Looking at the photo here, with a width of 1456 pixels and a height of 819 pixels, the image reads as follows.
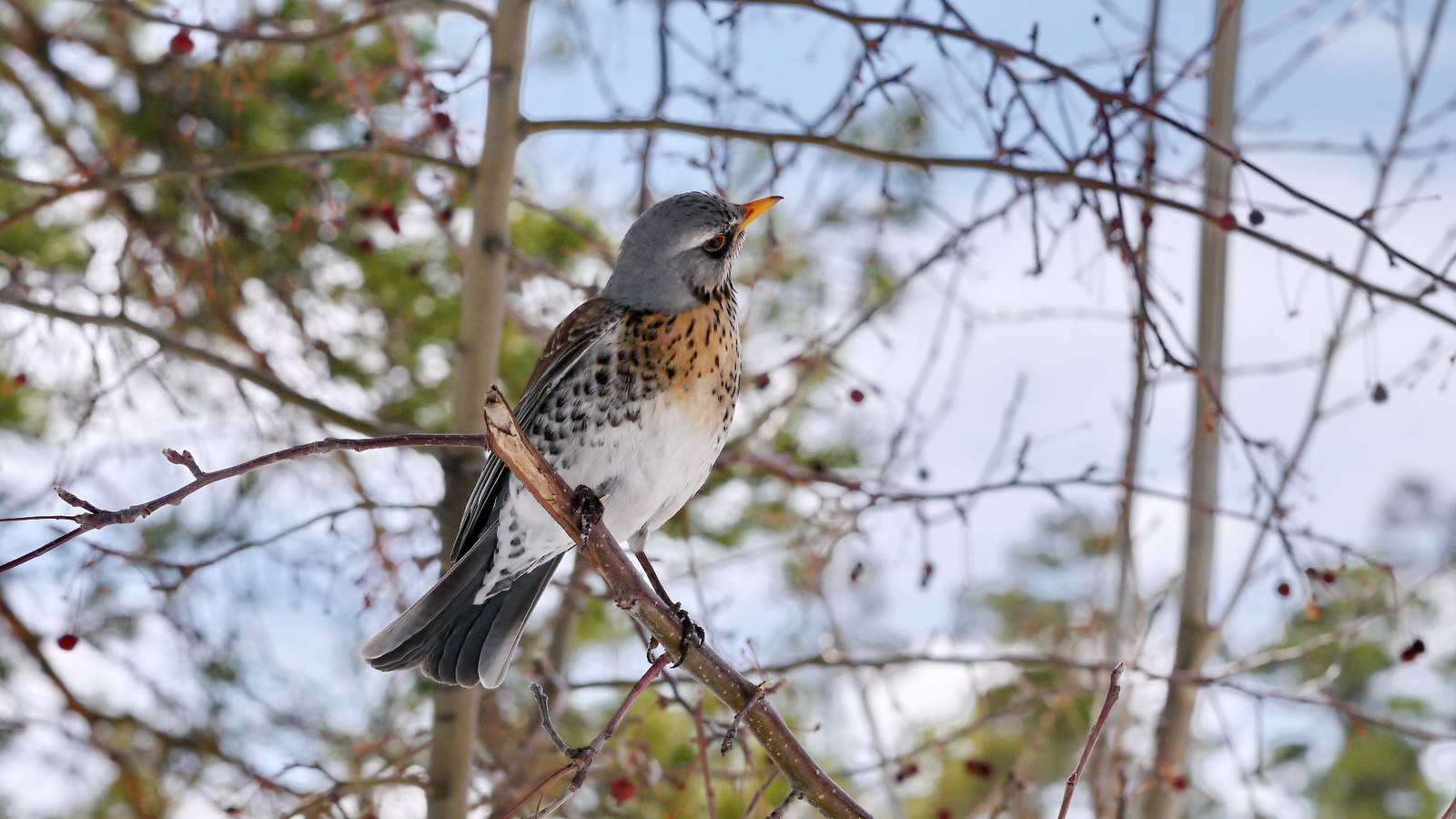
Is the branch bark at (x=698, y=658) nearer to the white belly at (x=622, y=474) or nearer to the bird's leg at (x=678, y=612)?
the bird's leg at (x=678, y=612)

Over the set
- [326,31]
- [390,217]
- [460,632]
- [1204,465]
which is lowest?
[1204,465]

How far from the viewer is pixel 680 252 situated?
2.33 m

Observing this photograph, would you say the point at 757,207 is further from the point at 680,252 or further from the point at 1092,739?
the point at 1092,739

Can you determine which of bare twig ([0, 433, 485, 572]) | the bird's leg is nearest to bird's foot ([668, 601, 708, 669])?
the bird's leg

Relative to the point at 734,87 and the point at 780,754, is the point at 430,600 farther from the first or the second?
the point at 734,87

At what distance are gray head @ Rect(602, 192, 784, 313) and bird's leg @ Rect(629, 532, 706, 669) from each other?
1.54ft

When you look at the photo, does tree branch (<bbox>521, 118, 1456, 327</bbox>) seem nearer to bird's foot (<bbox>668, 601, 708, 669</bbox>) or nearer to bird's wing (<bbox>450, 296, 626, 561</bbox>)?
bird's wing (<bbox>450, 296, 626, 561</bbox>)

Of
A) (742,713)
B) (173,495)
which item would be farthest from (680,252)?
(173,495)

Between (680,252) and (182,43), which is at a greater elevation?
(182,43)

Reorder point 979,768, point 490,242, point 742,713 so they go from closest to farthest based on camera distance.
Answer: point 742,713 < point 979,768 < point 490,242

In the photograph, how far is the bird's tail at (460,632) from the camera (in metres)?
2.21

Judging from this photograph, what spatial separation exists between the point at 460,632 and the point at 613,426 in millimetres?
482

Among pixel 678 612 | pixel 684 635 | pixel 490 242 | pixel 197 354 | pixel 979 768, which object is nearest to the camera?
pixel 684 635

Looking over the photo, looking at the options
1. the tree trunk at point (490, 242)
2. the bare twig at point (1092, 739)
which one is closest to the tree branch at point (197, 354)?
the tree trunk at point (490, 242)
